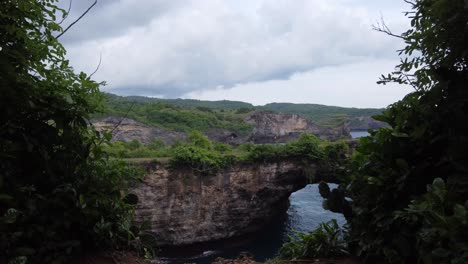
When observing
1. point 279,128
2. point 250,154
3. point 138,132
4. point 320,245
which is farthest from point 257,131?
point 320,245

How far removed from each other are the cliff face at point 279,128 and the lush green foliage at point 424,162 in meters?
43.2

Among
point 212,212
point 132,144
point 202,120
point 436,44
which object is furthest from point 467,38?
point 202,120

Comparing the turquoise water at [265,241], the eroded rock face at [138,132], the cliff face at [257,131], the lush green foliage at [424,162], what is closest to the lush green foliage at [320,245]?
the lush green foliage at [424,162]

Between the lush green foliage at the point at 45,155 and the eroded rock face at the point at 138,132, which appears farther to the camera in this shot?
the eroded rock face at the point at 138,132

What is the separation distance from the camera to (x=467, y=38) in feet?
8.52

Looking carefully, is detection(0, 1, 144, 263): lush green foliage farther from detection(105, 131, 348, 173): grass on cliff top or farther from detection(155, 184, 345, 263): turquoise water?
detection(105, 131, 348, 173): grass on cliff top

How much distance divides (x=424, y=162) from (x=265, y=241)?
21.9 m

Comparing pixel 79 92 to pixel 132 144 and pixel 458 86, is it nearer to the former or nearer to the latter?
pixel 458 86

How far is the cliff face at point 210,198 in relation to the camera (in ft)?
65.9

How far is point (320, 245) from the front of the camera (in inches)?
180

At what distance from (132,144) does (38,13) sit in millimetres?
22333

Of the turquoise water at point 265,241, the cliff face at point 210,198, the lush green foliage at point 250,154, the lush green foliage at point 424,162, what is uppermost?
the lush green foliage at point 424,162

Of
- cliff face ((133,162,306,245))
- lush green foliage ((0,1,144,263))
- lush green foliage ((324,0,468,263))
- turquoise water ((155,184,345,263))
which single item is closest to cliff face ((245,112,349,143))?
turquoise water ((155,184,345,263))

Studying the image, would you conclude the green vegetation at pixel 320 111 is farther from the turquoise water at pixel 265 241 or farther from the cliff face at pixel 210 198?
the cliff face at pixel 210 198
